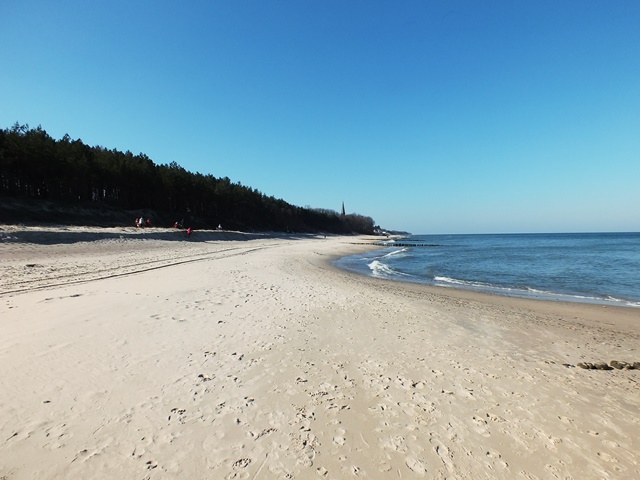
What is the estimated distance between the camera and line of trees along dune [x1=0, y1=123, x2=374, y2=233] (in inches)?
1451

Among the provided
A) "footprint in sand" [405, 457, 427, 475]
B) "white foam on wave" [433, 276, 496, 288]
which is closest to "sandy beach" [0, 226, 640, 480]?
"footprint in sand" [405, 457, 427, 475]

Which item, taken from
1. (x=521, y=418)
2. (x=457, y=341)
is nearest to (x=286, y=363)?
(x=521, y=418)

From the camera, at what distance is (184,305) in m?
8.74

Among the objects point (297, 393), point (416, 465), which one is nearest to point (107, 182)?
point (297, 393)

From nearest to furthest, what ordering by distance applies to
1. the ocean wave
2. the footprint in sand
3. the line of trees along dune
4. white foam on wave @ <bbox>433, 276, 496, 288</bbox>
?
the footprint in sand → white foam on wave @ <bbox>433, 276, 496, 288</bbox> → the ocean wave → the line of trees along dune

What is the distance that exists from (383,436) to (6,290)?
451 inches

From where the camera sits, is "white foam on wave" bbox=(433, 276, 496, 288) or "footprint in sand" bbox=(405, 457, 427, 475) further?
"white foam on wave" bbox=(433, 276, 496, 288)

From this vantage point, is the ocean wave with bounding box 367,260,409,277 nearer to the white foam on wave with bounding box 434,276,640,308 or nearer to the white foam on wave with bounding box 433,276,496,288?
the white foam on wave with bounding box 433,276,496,288

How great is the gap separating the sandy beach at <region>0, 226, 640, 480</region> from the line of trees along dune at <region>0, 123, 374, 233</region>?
3842 centimetres

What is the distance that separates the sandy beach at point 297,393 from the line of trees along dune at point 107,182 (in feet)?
126

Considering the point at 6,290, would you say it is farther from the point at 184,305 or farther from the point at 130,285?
the point at 184,305

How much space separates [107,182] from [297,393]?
5388 centimetres

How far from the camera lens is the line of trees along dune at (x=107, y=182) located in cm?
3684

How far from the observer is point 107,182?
46.9m
